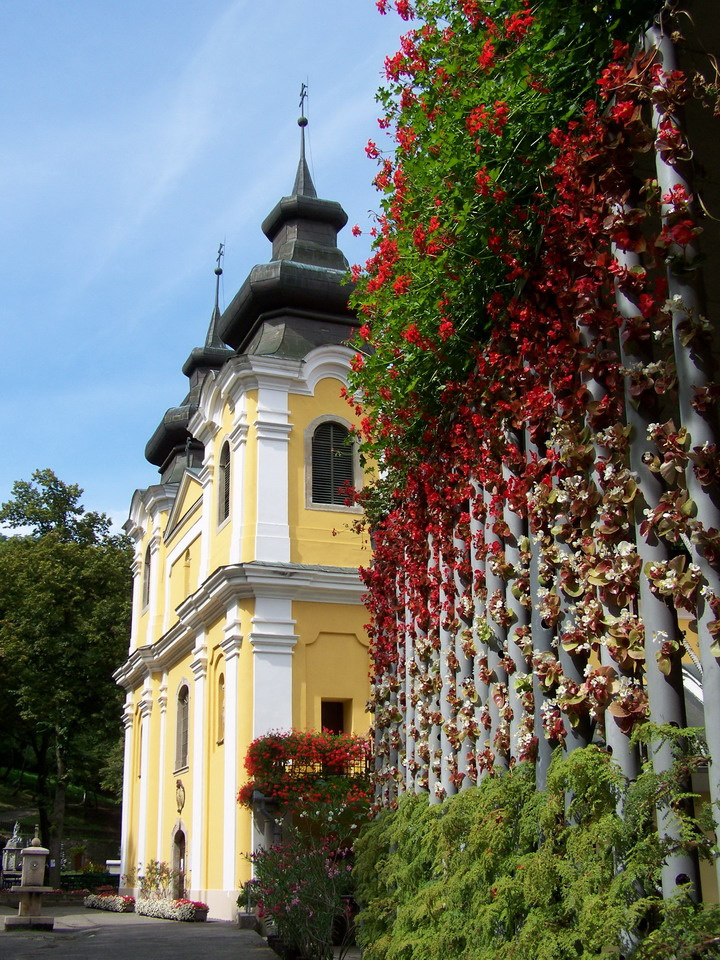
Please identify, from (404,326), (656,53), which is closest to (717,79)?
(656,53)

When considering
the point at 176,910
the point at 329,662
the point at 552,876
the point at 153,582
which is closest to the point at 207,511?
the point at 329,662

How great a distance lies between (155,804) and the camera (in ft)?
96.6

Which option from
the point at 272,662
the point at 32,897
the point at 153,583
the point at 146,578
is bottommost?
the point at 32,897

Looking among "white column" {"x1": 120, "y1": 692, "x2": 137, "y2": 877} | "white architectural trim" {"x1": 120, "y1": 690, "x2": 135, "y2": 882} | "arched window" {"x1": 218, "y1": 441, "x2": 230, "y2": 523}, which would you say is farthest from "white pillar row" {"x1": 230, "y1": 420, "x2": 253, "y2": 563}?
"white architectural trim" {"x1": 120, "y1": 690, "x2": 135, "y2": 882}

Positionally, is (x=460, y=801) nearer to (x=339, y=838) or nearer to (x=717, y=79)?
(x=717, y=79)

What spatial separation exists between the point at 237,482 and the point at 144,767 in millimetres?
12151

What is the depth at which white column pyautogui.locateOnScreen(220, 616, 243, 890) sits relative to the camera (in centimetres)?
2048

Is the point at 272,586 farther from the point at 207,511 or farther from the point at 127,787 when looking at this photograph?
the point at 127,787

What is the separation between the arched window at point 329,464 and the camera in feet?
76.5

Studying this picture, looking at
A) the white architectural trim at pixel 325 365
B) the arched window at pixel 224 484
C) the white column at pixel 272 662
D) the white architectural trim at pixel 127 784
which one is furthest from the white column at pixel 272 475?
the white architectural trim at pixel 127 784

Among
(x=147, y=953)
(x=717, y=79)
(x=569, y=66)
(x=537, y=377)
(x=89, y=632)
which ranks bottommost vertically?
(x=147, y=953)

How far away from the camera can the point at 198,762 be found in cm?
2358

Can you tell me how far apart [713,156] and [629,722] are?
8.82 ft

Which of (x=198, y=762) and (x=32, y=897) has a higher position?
(x=198, y=762)
